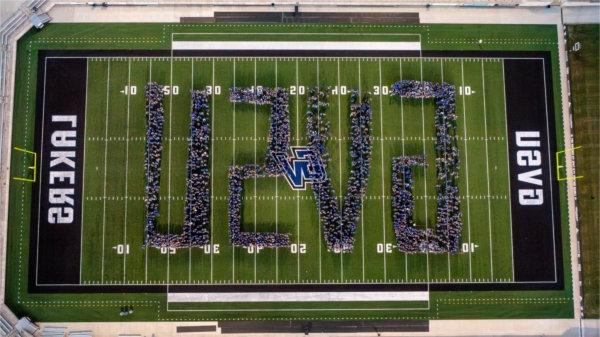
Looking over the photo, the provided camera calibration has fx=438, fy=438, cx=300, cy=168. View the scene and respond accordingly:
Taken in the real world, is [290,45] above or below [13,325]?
above

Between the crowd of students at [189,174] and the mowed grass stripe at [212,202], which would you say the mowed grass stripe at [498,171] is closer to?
the mowed grass stripe at [212,202]

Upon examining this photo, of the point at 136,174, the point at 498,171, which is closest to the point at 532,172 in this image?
the point at 498,171

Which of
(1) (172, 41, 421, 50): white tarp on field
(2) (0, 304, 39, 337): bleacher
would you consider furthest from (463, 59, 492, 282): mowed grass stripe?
(2) (0, 304, 39, 337): bleacher

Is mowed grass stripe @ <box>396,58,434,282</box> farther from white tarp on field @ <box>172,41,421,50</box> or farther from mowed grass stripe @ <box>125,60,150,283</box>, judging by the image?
mowed grass stripe @ <box>125,60,150,283</box>

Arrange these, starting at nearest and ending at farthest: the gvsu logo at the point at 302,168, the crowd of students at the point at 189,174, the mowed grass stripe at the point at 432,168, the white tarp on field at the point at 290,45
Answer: the crowd of students at the point at 189,174, the mowed grass stripe at the point at 432,168, the gvsu logo at the point at 302,168, the white tarp on field at the point at 290,45

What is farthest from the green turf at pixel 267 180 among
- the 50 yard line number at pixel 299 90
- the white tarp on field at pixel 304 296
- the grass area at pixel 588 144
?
the grass area at pixel 588 144

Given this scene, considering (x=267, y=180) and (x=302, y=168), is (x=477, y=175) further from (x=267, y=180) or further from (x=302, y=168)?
(x=267, y=180)
